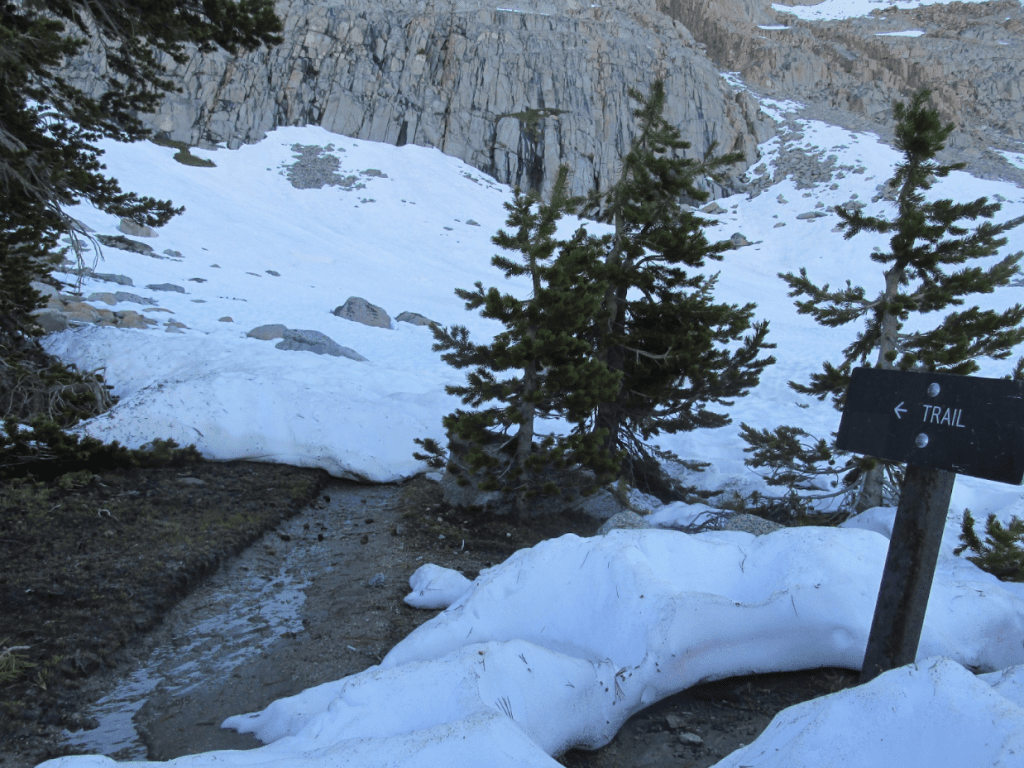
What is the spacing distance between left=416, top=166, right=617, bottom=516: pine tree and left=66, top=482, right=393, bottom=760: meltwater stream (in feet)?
6.68

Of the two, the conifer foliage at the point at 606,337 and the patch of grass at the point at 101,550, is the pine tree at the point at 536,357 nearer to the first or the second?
the conifer foliage at the point at 606,337

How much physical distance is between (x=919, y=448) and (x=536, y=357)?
4902mm

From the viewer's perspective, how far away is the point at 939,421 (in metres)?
2.43

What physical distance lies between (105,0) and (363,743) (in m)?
8.39

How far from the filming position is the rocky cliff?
206 feet

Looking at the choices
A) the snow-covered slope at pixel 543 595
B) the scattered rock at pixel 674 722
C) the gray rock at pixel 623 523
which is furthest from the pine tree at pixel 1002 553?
the scattered rock at pixel 674 722

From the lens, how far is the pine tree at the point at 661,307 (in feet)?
27.7

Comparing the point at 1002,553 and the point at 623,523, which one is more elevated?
the point at 1002,553

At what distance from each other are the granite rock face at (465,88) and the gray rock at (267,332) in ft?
159

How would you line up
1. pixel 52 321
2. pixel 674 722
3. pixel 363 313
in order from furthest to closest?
pixel 363 313, pixel 52 321, pixel 674 722

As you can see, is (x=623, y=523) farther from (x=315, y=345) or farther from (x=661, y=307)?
(x=315, y=345)

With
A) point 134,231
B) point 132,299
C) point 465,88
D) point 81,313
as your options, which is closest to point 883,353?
point 81,313

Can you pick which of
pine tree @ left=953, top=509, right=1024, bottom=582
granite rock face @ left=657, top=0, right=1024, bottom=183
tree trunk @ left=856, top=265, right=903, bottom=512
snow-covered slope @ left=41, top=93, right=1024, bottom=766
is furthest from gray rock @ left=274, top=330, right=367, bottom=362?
granite rock face @ left=657, top=0, right=1024, bottom=183

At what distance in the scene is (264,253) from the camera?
1377 inches
